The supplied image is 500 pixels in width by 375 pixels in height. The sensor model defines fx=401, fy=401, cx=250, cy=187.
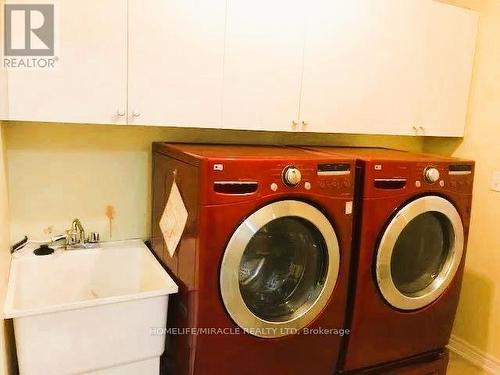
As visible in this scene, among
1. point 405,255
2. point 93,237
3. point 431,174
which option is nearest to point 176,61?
point 93,237

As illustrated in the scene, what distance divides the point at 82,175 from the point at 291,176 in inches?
40.1

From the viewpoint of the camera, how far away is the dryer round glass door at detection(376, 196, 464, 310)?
179cm

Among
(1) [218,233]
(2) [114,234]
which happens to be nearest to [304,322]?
(1) [218,233]

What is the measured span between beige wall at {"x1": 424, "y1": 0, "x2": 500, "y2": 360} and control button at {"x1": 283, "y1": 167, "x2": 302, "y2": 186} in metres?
1.44

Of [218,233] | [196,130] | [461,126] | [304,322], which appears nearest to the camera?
[218,233]

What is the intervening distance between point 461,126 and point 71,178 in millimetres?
2212

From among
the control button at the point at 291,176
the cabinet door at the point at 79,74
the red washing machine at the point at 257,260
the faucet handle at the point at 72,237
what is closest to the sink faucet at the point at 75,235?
the faucet handle at the point at 72,237

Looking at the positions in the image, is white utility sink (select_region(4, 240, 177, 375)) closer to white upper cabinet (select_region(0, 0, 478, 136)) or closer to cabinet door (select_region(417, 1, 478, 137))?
white upper cabinet (select_region(0, 0, 478, 136))

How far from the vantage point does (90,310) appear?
144 cm

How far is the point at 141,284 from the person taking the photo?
1942mm

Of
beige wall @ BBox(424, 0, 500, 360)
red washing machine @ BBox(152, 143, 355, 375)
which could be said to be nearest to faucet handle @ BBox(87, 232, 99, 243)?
red washing machine @ BBox(152, 143, 355, 375)

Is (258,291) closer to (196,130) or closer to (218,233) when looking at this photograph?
(218,233)

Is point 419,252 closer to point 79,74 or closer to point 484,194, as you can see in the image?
point 484,194

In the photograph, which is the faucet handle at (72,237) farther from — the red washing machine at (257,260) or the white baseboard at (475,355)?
the white baseboard at (475,355)
